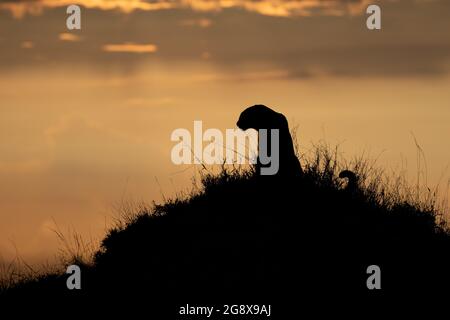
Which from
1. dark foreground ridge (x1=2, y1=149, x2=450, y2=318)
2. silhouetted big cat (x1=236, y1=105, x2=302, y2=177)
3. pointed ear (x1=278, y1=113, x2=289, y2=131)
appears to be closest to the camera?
dark foreground ridge (x1=2, y1=149, x2=450, y2=318)

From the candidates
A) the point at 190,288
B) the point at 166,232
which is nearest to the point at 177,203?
the point at 166,232

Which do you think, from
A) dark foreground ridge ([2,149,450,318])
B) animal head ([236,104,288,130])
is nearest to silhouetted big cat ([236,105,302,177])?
animal head ([236,104,288,130])

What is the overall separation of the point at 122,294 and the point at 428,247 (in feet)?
16.1

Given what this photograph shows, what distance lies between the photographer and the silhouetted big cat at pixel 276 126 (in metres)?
17.1

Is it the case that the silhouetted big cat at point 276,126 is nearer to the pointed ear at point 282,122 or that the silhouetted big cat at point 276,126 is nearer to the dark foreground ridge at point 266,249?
the pointed ear at point 282,122

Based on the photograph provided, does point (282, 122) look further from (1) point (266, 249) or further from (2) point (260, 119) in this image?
(1) point (266, 249)

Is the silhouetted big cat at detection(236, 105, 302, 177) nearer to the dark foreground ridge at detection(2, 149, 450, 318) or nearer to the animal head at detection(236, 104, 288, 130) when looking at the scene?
the animal head at detection(236, 104, 288, 130)

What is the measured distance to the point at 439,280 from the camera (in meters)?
14.4

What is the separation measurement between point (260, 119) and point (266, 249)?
3692 mm

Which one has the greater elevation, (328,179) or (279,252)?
(328,179)

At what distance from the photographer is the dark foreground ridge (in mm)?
14016

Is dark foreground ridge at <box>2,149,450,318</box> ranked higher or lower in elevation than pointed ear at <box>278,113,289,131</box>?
lower

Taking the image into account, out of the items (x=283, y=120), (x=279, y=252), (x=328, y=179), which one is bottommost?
(x=279, y=252)
